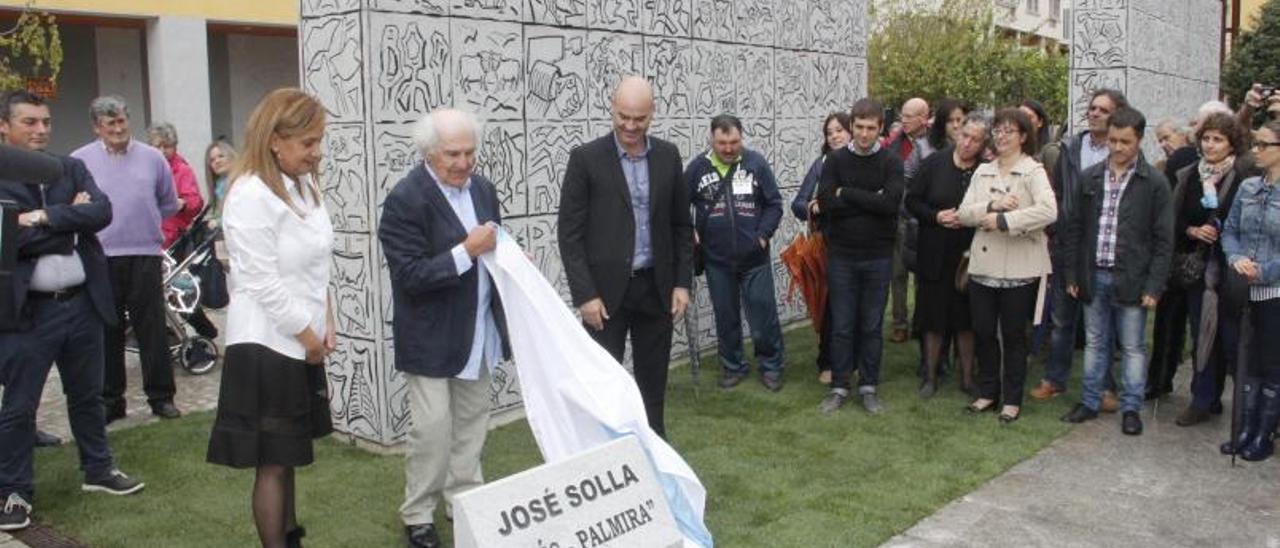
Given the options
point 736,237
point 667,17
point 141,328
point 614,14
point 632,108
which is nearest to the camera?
point 632,108

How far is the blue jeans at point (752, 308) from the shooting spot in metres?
8.25

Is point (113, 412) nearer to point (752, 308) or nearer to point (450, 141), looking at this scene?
point (450, 141)

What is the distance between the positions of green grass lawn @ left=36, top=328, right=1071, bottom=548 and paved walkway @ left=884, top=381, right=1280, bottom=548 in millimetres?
160

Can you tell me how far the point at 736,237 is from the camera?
8094 mm

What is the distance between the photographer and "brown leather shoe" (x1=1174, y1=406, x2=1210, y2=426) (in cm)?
726

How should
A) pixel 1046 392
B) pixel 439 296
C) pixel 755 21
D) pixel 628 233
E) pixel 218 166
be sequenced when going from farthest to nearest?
pixel 218 166, pixel 755 21, pixel 1046 392, pixel 628 233, pixel 439 296

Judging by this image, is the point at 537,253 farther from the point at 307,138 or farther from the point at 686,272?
the point at 307,138

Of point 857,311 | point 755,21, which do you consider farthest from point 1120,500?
point 755,21

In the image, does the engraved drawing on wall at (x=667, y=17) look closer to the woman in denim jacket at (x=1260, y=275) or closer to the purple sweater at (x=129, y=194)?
the purple sweater at (x=129, y=194)

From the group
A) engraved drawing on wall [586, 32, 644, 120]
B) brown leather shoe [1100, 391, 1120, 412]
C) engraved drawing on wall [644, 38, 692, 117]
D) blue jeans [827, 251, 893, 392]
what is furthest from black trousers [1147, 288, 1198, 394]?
engraved drawing on wall [586, 32, 644, 120]

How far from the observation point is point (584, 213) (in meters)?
5.76

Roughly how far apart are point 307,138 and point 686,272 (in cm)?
239

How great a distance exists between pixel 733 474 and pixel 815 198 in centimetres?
234

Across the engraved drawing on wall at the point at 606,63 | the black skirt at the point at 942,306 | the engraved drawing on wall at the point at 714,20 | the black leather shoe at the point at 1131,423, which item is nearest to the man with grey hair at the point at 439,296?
the engraved drawing on wall at the point at 606,63
